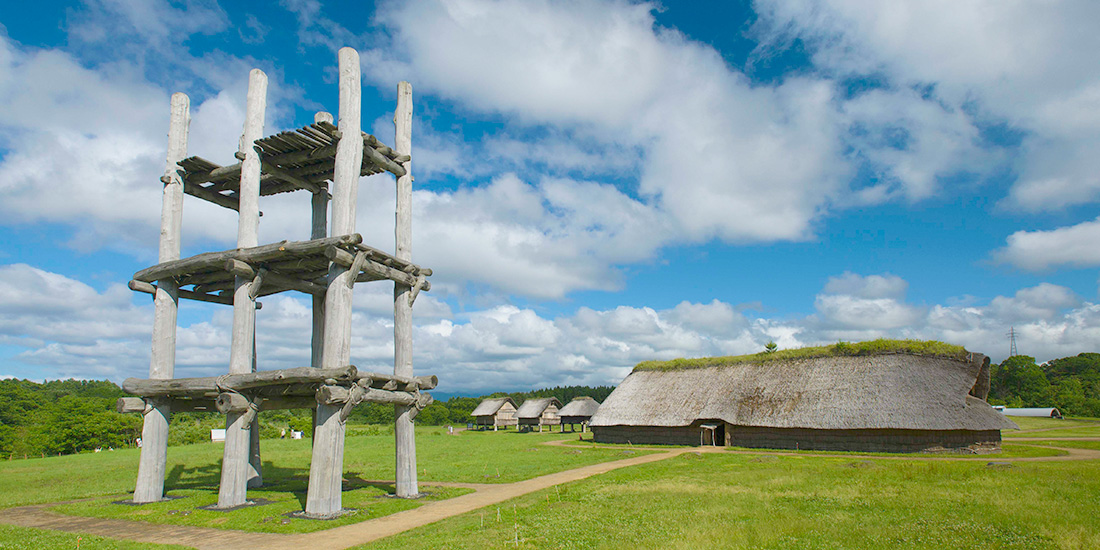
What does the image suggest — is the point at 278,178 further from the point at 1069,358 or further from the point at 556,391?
the point at 1069,358

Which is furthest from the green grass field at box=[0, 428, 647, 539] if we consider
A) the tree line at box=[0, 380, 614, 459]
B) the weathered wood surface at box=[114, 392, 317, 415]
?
the tree line at box=[0, 380, 614, 459]

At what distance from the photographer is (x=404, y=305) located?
18.1 m

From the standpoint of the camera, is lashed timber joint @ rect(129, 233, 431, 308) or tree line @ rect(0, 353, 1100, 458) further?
tree line @ rect(0, 353, 1100, 458)

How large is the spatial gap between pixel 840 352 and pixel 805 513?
26.9 m

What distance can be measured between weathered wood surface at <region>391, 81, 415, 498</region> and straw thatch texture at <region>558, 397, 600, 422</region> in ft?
142

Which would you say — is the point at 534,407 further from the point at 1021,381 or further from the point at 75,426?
the point at 1021,381

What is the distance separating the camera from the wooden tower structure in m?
14.9

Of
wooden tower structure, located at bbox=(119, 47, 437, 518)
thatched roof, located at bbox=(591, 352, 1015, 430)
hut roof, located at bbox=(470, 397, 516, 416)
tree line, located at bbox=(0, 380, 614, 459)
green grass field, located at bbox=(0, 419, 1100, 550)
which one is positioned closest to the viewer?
green grass field, located at bbox=(0, 419, 1100, 550)

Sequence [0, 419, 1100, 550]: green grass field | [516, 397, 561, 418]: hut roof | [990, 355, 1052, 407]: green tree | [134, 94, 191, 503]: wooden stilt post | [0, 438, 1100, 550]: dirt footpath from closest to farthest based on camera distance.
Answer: [0, 419, 1100, 550]: green grass field, [0, 438, 1100, 550]: dirt footpath, [134, 94, 191, 503]: wooden stilt post, [516, 397, 561, 418]: hut roof, [990, 355, 1052, 407]: green tree

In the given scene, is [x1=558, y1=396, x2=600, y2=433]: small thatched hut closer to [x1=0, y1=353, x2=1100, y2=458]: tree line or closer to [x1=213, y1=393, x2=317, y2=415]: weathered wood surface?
[x1=0, y1=353, x2=1100, y2=458]: tree line

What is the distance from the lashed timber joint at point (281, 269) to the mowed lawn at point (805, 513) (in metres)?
7.50

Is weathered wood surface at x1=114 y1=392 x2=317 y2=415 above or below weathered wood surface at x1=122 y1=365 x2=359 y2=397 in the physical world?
below

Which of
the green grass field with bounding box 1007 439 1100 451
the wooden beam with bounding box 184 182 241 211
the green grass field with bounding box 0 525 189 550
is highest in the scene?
the wooden beam with bounding box 184 182 241 211

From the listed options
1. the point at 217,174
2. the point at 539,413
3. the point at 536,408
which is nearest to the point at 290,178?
the point at 217,174
